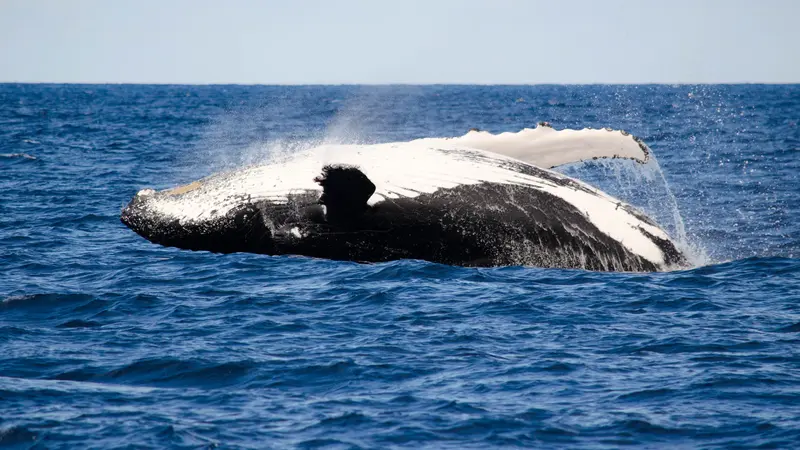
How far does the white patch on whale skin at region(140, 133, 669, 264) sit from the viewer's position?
38.3 ft

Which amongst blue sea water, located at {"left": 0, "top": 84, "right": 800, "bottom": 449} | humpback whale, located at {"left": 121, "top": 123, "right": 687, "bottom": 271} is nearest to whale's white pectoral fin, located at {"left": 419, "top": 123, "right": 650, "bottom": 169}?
blue sea water, located at {"left": 0, "top": 84, "right": 800, "bottom": 449}

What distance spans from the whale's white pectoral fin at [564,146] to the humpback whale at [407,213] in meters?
0.53

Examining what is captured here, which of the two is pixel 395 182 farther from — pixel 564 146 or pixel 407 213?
pixel 564 146

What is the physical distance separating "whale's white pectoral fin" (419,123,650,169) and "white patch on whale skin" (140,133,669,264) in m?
0.55

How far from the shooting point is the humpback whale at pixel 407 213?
11.5 metres

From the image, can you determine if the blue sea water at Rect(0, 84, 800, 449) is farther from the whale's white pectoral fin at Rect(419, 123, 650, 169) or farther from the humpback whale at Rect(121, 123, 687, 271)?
the humpback whale at Rect(121, 123, 687, 271)

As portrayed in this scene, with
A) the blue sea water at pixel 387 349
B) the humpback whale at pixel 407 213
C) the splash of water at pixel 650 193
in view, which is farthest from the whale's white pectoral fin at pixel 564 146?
→ the humpback whale at pixel 407 213

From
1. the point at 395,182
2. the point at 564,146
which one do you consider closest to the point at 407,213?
the point at 395,182

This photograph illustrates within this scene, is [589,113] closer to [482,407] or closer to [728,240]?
[728,240]

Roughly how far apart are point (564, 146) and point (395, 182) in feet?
8.56

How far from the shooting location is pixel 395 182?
38.2ft

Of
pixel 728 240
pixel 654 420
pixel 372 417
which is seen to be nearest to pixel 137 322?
pixel 372 417

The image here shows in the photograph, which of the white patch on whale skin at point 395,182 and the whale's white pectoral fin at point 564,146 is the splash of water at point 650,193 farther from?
the white patch on whale skin at point 395,182

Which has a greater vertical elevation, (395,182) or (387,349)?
(395,182)
